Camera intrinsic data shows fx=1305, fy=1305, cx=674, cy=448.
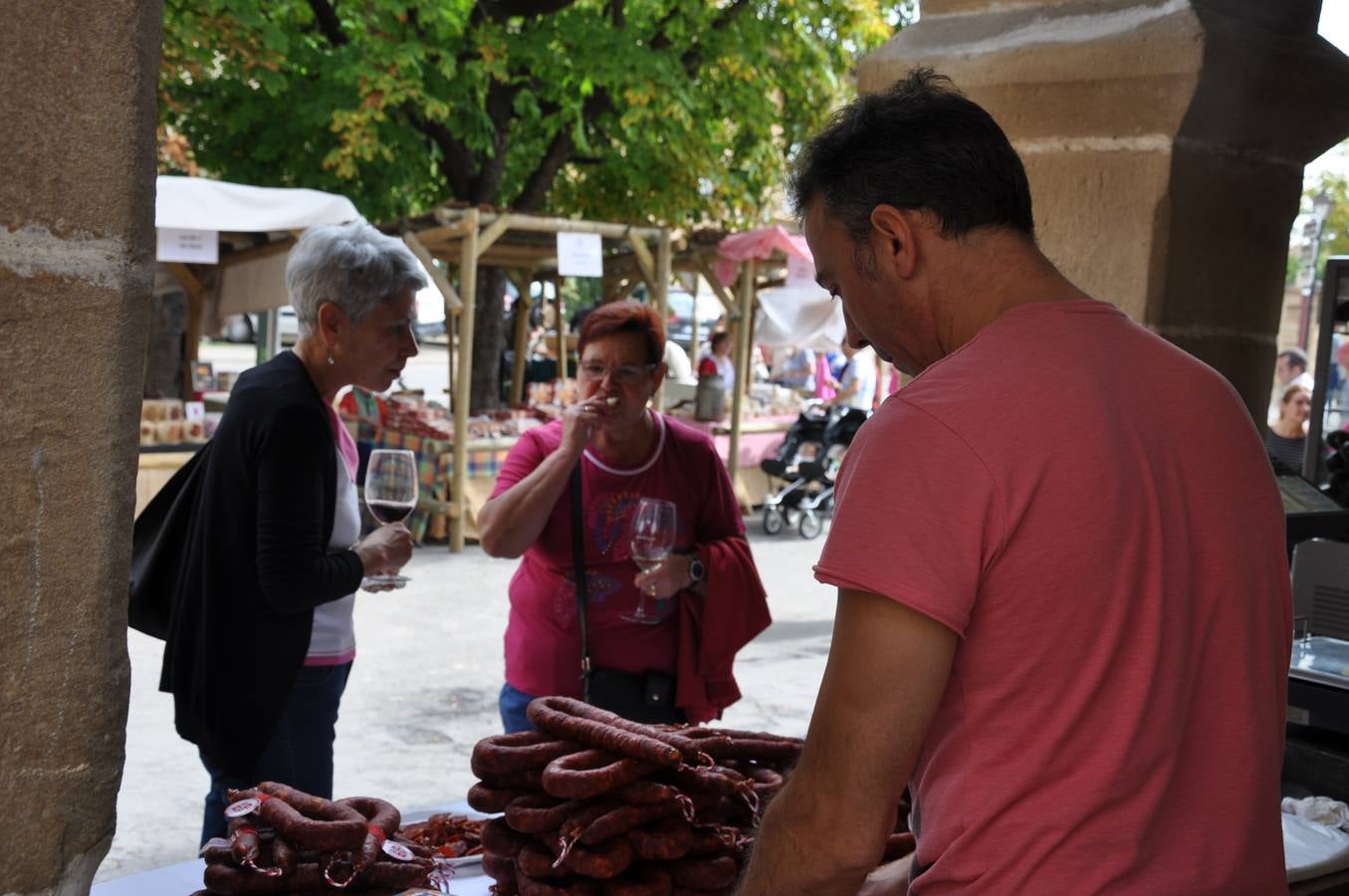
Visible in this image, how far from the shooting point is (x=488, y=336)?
1540 cm

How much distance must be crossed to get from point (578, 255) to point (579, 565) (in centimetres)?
793

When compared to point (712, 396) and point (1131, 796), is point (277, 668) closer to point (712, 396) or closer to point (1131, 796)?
point (1131, 796)

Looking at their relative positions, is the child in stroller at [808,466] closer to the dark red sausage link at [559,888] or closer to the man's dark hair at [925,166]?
the dark red sausage link at [559,888]

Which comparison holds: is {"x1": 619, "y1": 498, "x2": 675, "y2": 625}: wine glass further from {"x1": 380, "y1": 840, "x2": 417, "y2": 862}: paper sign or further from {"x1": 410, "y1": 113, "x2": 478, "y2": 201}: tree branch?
{"x1": 410, "y1": 113, "x2": 478, "y2": 201}: tree branch

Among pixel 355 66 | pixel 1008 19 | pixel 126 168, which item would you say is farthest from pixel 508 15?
pixel 126 168

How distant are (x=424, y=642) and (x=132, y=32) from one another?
7690 mm

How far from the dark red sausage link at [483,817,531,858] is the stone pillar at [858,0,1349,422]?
1.83 metres

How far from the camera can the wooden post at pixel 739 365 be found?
13.4 metres

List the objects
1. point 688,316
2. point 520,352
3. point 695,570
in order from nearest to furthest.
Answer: point 695,570 → point 520,352 → point 688,316

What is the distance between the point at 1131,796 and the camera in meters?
1.48

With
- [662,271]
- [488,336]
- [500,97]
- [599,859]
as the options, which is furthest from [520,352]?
[599,859]

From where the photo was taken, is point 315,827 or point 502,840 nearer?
point 315,827

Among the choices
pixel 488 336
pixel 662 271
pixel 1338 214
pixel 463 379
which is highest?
pixel 1338 214

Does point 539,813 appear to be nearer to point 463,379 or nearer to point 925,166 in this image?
point 925,166
